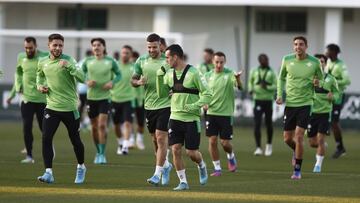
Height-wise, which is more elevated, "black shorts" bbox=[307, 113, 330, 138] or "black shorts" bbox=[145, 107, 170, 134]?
"black shorts" bbox=[145, 107, 170, 134]

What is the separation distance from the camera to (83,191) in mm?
16859

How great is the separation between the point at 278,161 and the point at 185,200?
904 cm

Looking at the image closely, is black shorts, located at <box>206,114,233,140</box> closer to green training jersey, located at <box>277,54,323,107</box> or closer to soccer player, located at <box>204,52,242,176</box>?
soccer player, located at <box>204,52,242,176</box>

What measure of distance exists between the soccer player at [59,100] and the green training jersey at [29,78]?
4.10 m

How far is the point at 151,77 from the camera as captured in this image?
63.0ft

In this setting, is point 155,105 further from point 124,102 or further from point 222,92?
point 124,102

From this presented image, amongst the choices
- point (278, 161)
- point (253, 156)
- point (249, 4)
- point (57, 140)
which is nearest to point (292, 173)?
point (278, 161)

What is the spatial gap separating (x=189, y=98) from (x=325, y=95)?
608cm

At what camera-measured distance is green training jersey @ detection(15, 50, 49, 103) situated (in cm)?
2255

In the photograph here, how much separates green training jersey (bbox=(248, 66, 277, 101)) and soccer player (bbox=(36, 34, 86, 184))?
9.92 metres

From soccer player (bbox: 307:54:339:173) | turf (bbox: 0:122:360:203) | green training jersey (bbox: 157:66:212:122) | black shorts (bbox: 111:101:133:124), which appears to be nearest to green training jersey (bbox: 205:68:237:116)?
turf (bbox: 0:122:360:203)

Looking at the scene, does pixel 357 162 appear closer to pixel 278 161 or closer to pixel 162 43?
pixel 278 161

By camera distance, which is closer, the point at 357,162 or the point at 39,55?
the point at 39,55

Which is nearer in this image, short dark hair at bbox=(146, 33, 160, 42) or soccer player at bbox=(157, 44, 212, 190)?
soccer player at bbox=(157, 44, 212, 190)
